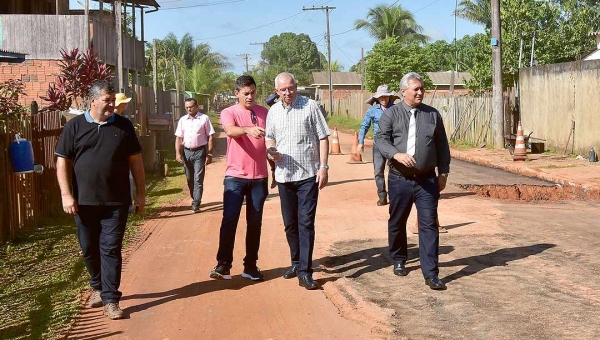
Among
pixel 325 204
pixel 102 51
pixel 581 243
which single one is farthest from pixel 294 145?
pixel 102 51

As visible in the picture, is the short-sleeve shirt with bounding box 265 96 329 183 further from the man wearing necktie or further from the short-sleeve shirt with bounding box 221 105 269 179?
the man wearing necktie

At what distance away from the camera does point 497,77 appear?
2405 centimetres

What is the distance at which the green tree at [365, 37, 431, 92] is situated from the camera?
61.5m

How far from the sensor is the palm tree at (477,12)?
149 feet

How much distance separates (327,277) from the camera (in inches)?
298

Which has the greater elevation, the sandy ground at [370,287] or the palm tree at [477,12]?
the palm tree at [477,12]

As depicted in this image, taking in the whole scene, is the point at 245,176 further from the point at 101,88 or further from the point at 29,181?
the point at 29,181

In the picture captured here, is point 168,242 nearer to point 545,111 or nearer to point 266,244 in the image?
point 266,244

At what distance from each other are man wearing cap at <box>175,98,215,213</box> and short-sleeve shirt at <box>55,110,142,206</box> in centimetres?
576

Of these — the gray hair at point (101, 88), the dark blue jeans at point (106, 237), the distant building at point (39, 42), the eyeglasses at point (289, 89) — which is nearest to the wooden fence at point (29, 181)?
the dark blue jeans at point (106, 237)

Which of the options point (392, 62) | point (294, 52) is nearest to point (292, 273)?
point (392, 62)

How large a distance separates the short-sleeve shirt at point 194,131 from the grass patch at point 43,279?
1272 mm

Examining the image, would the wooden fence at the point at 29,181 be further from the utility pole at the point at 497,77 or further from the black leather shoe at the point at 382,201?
the utility pole at the point at 497,77

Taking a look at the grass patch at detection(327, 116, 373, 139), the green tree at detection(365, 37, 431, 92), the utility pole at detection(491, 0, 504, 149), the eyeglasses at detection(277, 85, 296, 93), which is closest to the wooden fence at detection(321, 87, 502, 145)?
the utility pole at detection(491, 0, 504, 149)
